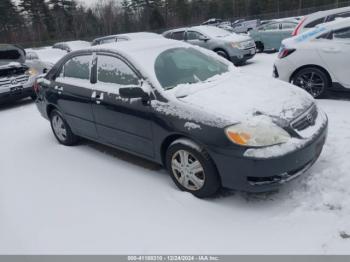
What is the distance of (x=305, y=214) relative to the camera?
3.15m

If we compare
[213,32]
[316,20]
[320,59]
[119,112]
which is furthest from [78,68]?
[213,32]

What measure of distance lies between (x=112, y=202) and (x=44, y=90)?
293 centimetres

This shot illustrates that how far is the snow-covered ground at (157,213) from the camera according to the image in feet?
9.70

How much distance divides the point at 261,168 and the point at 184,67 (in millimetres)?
1815

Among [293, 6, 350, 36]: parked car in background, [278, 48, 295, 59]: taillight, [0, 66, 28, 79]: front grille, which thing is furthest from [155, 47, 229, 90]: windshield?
[0, 66, 28, 79]: front grille

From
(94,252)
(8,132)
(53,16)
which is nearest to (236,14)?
(53,16)

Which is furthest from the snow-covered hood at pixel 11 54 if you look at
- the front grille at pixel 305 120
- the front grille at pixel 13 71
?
the front grille at pixel 305 120

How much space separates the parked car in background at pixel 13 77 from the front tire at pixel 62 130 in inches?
143

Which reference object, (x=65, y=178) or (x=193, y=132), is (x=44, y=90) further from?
(x=193, y=132)

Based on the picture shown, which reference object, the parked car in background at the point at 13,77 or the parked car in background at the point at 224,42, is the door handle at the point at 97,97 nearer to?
the parked car in background at the point at 13,77

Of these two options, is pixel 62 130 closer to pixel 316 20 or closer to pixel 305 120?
pixel 305 120

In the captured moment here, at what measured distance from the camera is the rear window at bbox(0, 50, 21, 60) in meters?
9.45

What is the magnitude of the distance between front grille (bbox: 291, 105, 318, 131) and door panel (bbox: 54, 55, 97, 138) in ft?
9.19

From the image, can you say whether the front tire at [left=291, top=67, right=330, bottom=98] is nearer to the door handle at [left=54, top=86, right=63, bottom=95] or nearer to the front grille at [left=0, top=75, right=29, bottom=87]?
the door handle at [left=54, top=86, right=63, bottom=95]
